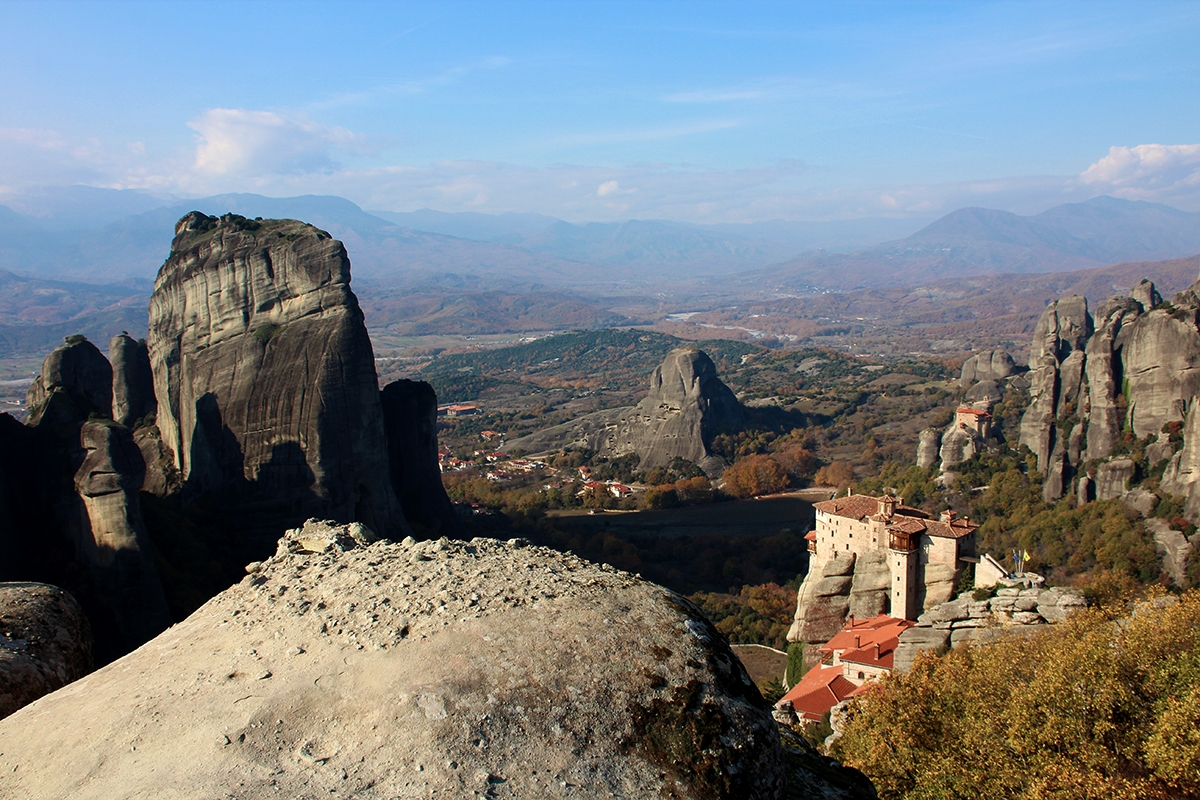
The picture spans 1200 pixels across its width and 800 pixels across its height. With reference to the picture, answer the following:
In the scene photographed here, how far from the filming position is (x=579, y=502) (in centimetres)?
6456

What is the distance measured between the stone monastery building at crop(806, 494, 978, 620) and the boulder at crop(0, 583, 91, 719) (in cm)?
2226

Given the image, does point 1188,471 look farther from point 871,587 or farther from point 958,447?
point 871,587

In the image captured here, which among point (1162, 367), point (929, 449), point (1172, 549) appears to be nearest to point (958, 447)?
point (929, 449)

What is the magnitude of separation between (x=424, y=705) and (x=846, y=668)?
66.0 ft

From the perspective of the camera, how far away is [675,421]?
81.6 m

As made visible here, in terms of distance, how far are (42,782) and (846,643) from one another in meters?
23.0

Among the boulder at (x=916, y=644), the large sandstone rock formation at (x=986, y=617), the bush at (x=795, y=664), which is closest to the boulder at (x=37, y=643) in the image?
the large sandstone rock formation at (x=986, y=617)

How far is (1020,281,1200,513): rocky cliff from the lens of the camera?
43625 millimetres

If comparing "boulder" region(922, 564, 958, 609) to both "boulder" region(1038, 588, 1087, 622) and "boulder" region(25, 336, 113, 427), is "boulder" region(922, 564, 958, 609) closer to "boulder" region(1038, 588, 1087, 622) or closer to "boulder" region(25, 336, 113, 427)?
"boulder" region(1038, 588, 1087, 622)

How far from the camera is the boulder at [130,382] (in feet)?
128

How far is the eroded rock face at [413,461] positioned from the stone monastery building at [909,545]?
A: 1904 centimetres

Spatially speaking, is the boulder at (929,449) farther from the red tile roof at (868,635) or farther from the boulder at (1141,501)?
the red tile roof at (868,635)

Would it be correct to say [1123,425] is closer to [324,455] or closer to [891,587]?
[891,587]

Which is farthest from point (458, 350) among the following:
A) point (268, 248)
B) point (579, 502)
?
point (268, 248)
